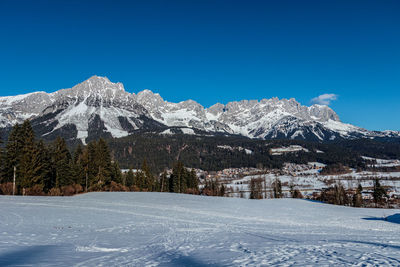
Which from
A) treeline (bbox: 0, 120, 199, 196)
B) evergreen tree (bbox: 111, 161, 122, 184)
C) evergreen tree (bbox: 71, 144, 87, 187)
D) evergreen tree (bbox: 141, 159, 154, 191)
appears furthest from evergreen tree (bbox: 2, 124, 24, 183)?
evergreen tree (bbox: 141, 159, 154, 191)

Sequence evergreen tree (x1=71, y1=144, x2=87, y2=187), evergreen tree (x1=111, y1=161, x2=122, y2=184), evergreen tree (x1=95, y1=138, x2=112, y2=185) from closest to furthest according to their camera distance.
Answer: evergreen tree (x1=71, y1=144, x2=87, y2=187) < evergreen tree (x1=95, y1=138, x2=112, y2=185) < evergreen tree (x1=111, y1=161, x2=122, y2=184)

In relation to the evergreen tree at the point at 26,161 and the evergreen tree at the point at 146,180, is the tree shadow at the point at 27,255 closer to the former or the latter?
the evergreen tree at the point at 26,161

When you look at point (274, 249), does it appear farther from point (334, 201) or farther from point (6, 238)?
point (334, 201)

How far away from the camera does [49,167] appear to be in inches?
1989

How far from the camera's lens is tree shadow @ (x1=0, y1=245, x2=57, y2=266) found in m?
8.32

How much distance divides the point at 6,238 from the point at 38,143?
41962 mm

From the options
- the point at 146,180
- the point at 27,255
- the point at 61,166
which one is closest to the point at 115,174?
the point at 146,180

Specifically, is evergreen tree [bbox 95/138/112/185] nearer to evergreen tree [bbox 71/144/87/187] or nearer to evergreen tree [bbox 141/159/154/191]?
evergreen tree [bbox 71/144/87/187]

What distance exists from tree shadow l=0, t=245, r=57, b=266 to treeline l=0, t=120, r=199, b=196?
37457mm

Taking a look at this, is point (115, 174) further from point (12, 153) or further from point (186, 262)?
point (186, 262)

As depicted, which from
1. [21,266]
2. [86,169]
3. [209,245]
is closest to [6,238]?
[21,266]

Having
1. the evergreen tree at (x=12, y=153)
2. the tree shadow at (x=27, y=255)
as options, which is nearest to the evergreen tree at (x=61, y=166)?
the evergreen tree at (x=12, y=153)

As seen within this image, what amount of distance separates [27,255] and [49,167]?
152 ft

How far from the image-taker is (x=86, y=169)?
5644cm
